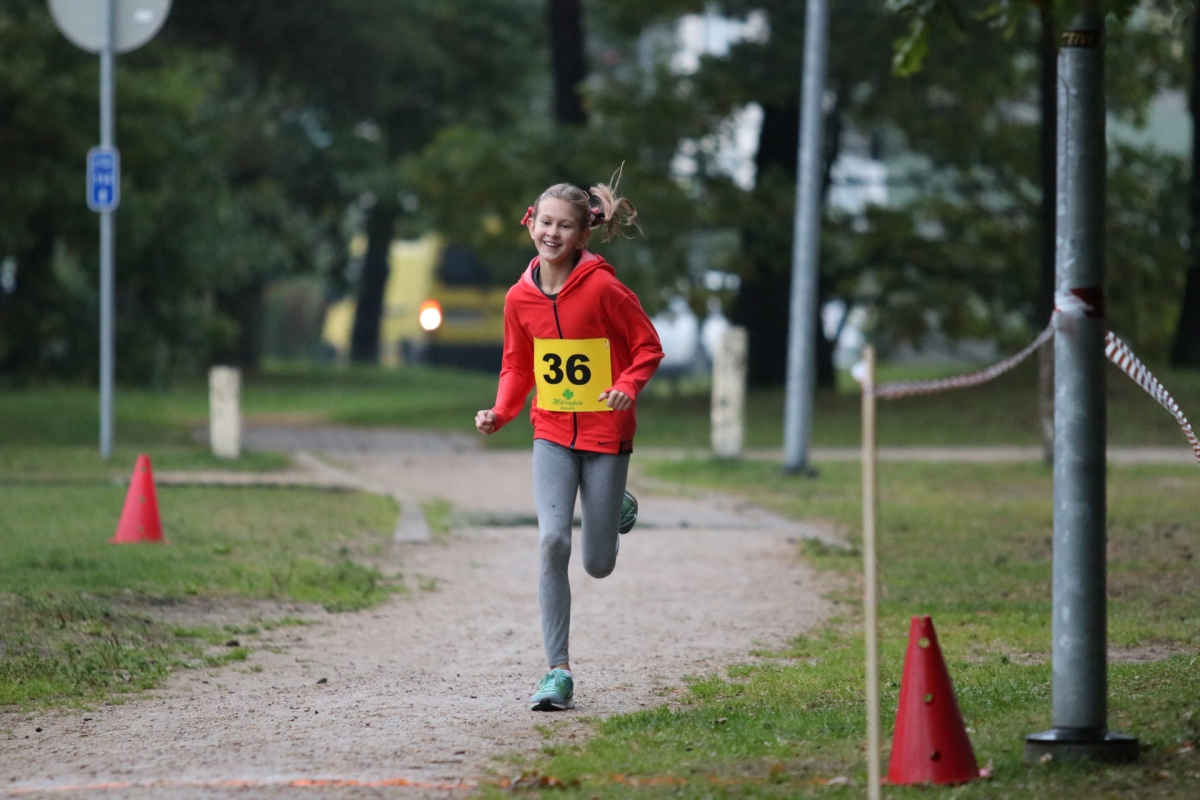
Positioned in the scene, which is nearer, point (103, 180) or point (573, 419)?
point (573, 419)

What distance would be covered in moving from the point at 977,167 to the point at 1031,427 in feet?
18.5

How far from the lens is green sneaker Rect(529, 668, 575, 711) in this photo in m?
6.07

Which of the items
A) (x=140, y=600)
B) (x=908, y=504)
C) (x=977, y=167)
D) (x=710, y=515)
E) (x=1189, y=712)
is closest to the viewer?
(x=1189, y=712)

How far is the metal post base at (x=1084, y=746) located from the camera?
199 inches

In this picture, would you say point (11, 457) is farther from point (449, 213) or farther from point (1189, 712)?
point (1189, 712)

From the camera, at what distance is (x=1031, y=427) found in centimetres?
2227

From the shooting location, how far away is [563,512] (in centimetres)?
628

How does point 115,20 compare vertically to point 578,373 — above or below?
above

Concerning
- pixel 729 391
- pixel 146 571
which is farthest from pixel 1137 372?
pixel 729 391

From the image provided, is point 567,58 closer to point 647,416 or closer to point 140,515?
point 647,416

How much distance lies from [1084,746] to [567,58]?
78.1 ft

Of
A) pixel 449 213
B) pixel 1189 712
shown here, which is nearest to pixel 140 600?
pixel 1189 712

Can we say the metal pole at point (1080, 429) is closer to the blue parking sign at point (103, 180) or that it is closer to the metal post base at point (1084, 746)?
the metal post base at point (1084, 746)

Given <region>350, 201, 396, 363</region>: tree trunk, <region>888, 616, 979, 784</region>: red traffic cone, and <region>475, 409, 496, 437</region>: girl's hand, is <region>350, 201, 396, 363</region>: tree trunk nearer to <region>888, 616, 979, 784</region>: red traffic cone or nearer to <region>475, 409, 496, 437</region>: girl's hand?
<region>475, 409, 496, 437</region>: girl's hand
